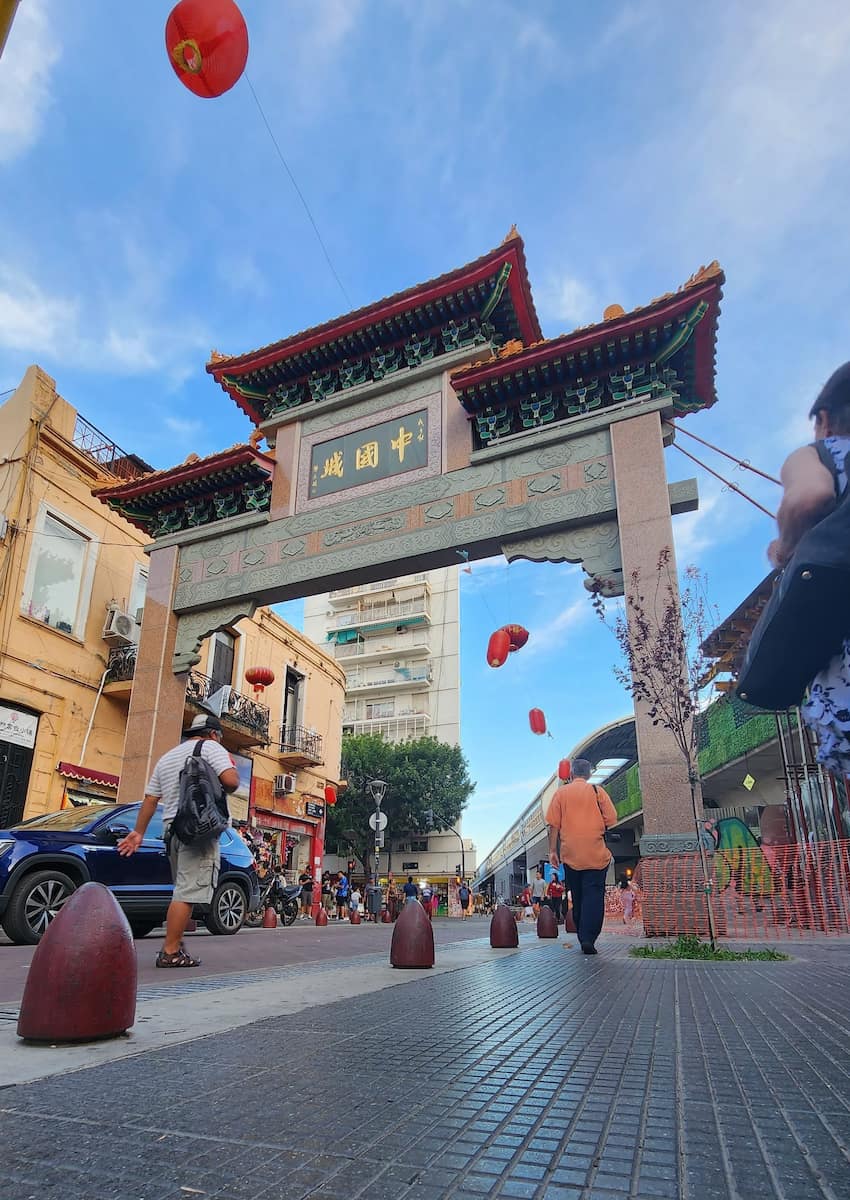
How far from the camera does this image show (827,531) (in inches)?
88.9

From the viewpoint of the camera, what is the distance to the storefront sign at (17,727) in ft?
46.1

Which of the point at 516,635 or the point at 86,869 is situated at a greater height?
the point at 516,635

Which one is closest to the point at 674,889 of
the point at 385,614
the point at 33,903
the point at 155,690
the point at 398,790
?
the point at 33,903

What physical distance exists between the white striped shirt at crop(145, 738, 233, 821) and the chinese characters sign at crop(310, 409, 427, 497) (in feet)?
26.5

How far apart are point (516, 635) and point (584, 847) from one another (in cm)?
831

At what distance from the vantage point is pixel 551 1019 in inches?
121

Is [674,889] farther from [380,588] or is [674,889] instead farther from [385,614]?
[380,588]

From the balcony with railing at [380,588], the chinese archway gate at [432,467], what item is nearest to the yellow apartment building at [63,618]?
the chinese archway gate at [432,467]

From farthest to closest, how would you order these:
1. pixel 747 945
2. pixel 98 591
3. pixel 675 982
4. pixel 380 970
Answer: pixel 98 591
pixel 747 945
pixel 380 970
pixel 675 982

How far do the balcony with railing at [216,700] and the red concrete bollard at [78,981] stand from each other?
45.6ft

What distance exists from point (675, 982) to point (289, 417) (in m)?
12.4

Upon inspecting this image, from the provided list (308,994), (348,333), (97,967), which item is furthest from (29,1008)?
(348,333)

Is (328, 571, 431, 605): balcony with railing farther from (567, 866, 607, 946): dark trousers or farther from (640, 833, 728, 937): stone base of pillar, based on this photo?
(567, 866, 607, 946): dark trousers

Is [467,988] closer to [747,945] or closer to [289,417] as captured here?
[747,945]
